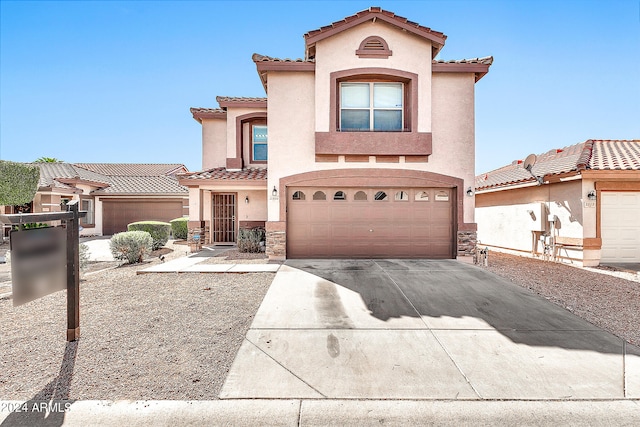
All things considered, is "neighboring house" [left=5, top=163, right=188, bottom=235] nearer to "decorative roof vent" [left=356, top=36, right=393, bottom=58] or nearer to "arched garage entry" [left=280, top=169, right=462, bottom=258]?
"arched garage entry" [left=280, top=169, right=462, bottom=258]

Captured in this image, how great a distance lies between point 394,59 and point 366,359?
31.7ft

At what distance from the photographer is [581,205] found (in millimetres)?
10297

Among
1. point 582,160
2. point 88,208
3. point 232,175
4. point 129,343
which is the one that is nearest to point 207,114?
point 232,175

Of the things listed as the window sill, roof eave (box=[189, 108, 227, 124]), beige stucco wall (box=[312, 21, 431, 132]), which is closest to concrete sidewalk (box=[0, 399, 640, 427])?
the window sill

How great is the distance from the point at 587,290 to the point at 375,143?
6.89 m

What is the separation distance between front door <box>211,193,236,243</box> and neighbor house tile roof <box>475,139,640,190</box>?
1240 cm

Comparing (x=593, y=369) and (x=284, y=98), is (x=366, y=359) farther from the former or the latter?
(x=284, y=98)

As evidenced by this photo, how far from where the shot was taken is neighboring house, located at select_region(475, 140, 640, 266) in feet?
33.7

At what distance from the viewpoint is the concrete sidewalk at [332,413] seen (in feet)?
9.16

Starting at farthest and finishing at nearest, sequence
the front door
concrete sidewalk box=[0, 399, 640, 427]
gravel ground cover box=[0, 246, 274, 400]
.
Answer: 1. the front door
2. gravel ground cover box=[0, 246, 274, 400]
3. concrete sidewalk box=[0, 399, 640, 427]

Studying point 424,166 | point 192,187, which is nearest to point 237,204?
point 192,187

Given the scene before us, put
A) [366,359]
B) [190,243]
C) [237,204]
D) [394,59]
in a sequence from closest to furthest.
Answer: [366,359] < [394,59] < [190,243] < [237,204]

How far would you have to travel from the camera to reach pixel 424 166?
10.3m

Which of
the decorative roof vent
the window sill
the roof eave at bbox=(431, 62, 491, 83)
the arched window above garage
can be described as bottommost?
the arched window above garage
